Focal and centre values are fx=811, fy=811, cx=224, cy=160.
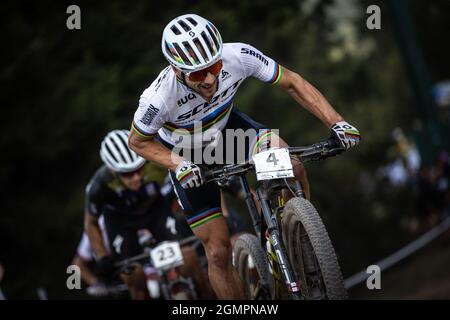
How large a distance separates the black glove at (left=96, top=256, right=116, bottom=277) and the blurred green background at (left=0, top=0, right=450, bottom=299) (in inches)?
148

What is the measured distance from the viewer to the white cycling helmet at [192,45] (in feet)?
18.1

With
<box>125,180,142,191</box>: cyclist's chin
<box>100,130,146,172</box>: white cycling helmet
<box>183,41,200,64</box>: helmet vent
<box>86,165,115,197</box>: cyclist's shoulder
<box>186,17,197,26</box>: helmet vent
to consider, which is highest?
<box>186,17,197,26</box>: helmet vent

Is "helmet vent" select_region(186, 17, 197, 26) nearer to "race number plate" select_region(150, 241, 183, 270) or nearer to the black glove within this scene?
"race number plate" select_region(150, 241, 183, 270)

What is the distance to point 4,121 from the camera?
11883mm

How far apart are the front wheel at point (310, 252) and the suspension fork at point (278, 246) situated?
5cm

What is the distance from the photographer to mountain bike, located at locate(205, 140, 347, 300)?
16.6ft

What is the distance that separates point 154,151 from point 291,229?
118 cm

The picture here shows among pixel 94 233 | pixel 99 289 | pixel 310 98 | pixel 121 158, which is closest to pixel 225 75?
pixel 310 98

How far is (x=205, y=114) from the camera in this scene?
242 inches

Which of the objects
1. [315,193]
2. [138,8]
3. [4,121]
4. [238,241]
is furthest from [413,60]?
[238,241]

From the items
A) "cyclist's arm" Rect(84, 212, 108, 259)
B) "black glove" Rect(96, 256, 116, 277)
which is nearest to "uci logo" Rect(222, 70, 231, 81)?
"black glove" Rect(96, 256, 116, 277)

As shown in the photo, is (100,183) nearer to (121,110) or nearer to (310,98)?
(310,98)

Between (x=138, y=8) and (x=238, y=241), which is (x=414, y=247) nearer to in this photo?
(x=138, y=8)

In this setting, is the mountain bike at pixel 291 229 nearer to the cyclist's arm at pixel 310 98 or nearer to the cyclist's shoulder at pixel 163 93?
the cyclist's arm at pixel 310 98
